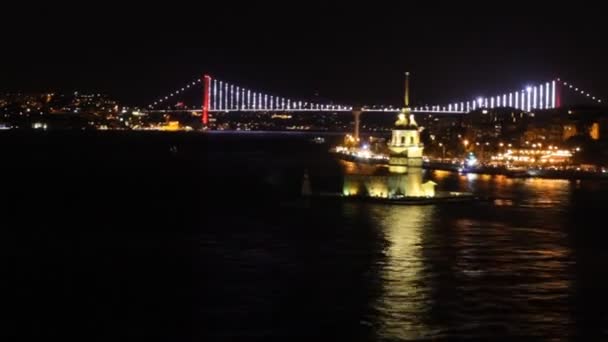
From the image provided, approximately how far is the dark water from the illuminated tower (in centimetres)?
218

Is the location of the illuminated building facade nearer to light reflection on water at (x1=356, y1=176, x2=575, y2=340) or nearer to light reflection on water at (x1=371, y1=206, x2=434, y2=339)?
light reflection on water at (x1=356, y1=176, x2=575, y2=340)

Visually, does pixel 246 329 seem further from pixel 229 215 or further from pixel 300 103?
pixel 300 103

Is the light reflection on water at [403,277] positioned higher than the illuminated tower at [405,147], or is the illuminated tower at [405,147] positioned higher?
the illuminated tower at [405,147]

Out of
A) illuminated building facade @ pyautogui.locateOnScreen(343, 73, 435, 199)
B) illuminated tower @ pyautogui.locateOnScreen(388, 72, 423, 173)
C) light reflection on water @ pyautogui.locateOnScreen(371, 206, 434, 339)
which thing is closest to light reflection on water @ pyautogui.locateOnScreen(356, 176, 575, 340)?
light reflection on water @ pyautogui.locateOnScreen(371, 206, 434, 339)

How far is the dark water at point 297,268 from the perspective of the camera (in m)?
10.8

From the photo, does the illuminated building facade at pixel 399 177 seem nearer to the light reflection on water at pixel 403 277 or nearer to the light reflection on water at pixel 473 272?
the light reflection on water at pixel 473 272

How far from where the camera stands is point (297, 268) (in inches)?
562

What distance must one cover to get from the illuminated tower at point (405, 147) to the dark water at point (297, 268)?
218cm

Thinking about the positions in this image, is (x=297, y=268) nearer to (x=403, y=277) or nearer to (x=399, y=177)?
(x=403, y=277)

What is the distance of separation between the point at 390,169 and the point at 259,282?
1281cm

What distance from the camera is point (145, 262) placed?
15.0 meters

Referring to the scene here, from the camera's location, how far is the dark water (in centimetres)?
1082

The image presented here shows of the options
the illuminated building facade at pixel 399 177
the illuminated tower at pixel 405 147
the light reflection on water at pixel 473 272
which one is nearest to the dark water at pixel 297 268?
the light reflection on water at pixel 473 272

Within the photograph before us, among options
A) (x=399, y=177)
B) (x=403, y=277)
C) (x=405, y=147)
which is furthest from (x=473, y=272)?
(x=405, y=147)
